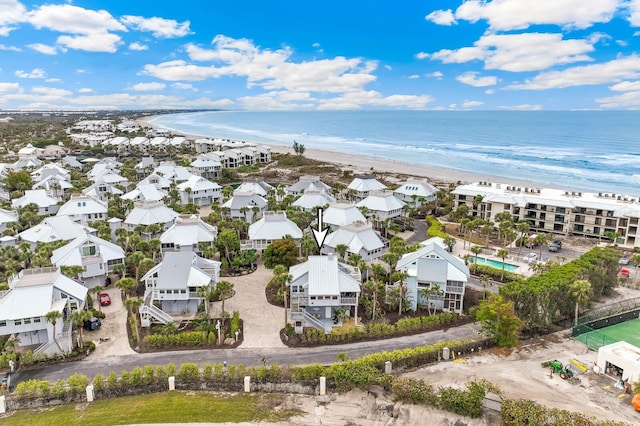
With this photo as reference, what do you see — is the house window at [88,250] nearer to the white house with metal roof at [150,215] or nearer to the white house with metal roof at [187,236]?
the white house with metal roof at [187,236]

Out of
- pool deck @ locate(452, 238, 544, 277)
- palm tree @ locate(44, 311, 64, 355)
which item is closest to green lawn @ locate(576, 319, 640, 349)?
pool deck @ locate(452, 238, 544, 277)

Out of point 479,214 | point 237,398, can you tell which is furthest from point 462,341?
point 479,214

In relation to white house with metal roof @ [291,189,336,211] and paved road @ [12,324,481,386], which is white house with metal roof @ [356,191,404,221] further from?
paved road @ [12,324,481,386]

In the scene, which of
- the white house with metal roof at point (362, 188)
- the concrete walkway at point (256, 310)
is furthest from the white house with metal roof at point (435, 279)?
the white house with metal roof at point (362, 188)

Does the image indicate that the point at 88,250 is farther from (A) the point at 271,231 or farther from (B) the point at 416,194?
(B) the point at 416,194

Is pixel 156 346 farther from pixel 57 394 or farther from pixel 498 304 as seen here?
pixel 498 304
